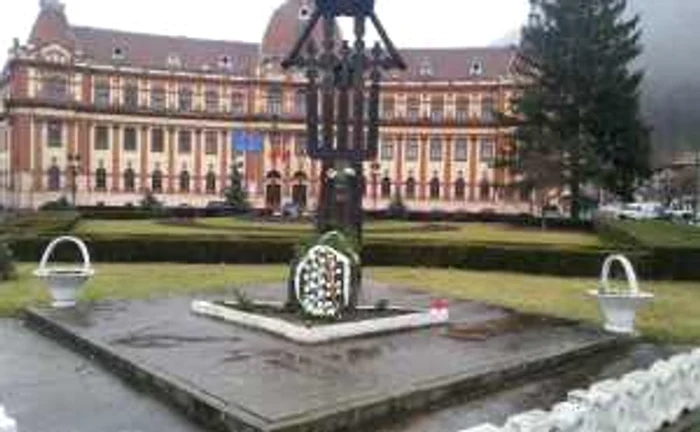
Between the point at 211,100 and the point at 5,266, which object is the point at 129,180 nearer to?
the point at 211,100

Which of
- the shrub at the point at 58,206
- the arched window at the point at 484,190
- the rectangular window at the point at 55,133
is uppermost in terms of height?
the rectangular window at the point at 55,133

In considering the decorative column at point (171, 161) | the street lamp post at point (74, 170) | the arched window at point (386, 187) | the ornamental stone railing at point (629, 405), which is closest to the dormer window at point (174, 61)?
the decorative column at point (171, 161)

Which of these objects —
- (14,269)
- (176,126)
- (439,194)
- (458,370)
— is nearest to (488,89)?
(439,194)

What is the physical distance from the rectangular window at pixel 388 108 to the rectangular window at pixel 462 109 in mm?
6186

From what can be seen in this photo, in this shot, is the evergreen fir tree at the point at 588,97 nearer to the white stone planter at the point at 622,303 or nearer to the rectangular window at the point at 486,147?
the rectangular window at the point at 486,147

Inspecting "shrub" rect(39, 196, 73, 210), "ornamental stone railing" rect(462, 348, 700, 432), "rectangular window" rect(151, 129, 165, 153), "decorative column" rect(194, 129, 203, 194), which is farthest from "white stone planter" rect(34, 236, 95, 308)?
"decorative column" rect(194, 129, 203, 194)

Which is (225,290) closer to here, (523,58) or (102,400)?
(102,400)

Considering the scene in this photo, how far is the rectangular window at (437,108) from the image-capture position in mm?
89688

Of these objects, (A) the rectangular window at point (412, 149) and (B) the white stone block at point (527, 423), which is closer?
(B) the white stone block at point (527, 423)

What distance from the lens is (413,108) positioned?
297 ft

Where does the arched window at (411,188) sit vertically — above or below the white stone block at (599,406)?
above

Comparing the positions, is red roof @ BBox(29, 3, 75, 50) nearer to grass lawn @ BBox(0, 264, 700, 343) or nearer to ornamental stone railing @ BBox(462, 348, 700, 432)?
grass lawn @ BBox(0, 264, 700, 343)

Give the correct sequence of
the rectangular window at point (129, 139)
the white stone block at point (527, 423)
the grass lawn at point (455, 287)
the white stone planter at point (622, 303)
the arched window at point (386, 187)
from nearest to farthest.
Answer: the white stone block at point (527, 423), the white stone planter at point (622, 303), the grass lawn at point (455, 287), the rectangular window at point (129, 139), the arched window at point (386, 187)

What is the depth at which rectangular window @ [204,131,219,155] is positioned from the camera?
3492 inches
